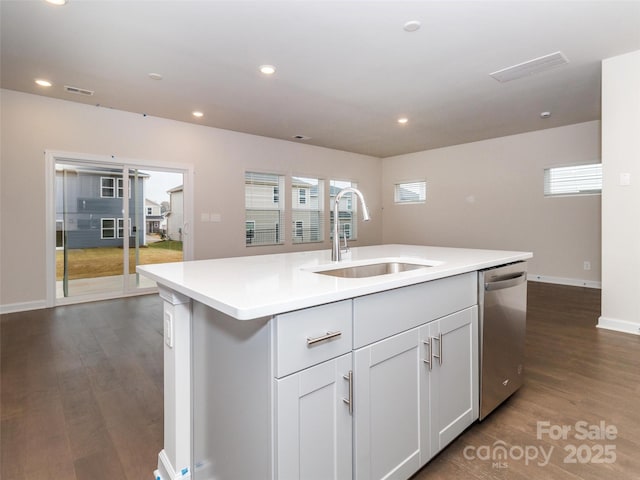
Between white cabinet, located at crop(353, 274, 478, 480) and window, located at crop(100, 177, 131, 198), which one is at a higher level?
window, located at crop(100, 177, 131, 198)

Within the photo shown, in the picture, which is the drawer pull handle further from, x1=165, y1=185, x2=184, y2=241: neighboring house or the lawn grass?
x1=165, y1=185, x2=184, y2=241: neighboring house

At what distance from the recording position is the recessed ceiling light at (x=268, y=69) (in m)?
3.36

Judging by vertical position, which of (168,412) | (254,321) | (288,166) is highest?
(288,166)

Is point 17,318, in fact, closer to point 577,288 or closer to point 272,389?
point 272,389

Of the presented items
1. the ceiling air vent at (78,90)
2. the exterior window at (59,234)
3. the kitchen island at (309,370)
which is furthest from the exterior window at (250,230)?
the kitchen island at (309,370)

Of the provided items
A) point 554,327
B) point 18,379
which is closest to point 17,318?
point 18,379

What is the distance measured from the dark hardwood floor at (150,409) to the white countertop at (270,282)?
846mm

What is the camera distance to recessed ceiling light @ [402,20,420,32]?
103 inches

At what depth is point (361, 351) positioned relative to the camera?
3.69 feet

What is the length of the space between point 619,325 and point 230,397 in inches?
151

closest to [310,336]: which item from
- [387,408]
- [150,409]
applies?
[387,408]

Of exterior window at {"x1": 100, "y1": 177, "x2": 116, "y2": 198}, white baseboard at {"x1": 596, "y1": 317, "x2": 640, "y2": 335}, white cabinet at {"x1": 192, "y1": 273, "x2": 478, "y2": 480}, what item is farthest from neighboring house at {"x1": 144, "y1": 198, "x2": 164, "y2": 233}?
white baseboard at {"x1": 596, "y1": 317, "x2": 640, "y2": 335}

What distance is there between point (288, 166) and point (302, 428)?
6026mm

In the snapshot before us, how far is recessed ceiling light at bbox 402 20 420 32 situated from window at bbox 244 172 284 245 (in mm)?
3960
